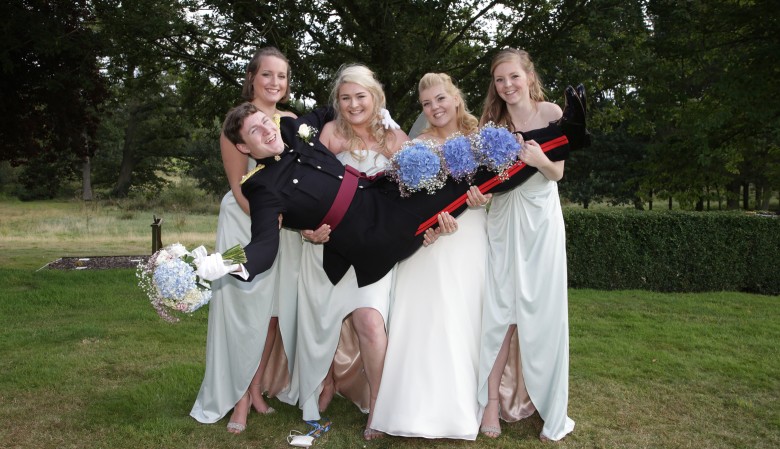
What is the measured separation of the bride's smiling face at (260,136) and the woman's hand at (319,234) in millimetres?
547

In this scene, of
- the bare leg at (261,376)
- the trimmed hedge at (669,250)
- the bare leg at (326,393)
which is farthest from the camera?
the trimmed hedge at (669,250)

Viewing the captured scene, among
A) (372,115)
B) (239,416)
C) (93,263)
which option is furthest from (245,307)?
(93,263)

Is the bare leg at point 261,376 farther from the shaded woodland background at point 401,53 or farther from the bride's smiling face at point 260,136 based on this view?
the shaded woodland background at point 401,53

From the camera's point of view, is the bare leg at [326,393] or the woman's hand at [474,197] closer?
the woman's hand at [474,197]

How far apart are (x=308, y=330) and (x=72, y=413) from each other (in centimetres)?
203

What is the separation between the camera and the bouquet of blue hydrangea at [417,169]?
4.05 metres

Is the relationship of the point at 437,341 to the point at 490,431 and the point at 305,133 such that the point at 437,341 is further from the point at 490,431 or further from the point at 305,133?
the point at 305,133

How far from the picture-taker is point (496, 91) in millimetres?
4867

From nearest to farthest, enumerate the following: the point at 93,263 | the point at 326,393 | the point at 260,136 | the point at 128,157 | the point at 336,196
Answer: the point at 260,136
the point at 336,196
the point at 326,393
the point at 93,263
the point at 128,157

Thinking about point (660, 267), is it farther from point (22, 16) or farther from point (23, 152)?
point (23, 152)

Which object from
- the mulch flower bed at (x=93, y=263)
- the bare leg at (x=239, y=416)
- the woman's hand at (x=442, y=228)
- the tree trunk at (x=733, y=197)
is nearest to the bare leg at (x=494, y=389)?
the woman's hand at (x=442, y=228)

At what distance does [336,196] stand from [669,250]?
31.0ft

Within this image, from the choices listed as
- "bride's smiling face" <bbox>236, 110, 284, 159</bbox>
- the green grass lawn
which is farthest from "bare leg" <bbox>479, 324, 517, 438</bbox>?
"bride's smiling face" <bbox>236, 110, 284, 159</bbox>

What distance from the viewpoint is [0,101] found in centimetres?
1109
